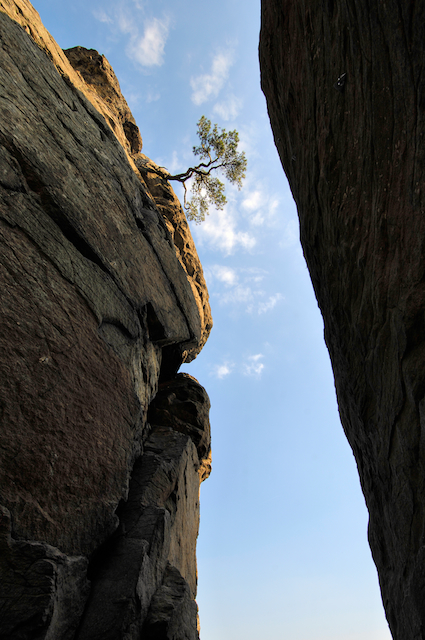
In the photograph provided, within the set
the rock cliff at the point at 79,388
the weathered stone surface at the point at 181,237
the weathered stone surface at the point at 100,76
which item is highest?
the weathered stone surface at the point at 100,76

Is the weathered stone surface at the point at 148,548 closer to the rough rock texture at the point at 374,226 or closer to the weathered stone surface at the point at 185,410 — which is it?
the weathered stone surface at the point at 185,410

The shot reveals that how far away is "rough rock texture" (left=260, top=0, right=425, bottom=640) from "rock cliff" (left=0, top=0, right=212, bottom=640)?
2.84 metres

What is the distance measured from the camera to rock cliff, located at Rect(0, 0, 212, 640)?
3.56 meters

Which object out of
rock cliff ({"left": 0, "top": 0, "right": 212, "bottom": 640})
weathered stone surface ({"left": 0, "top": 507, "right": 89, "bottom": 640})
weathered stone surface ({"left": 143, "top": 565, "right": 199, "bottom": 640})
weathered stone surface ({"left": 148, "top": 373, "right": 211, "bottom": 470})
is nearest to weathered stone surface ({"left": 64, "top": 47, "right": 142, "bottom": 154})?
rock cliff ({"left": 0, "top": 0, "right": 212, "bottom": 640})

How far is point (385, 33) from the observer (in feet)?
12.7

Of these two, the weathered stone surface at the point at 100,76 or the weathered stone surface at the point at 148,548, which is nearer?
the weathered stone surface at the point at 148,548

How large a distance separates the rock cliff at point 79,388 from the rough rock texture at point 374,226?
112 inches

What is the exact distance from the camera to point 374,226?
4.54 metres

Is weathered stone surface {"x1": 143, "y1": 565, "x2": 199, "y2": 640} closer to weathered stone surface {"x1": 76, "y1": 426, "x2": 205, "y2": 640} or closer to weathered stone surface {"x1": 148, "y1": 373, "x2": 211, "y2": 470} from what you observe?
weathered stone surface {"x1": 76, "y1": 426, "x2": 205, "y2": 640}

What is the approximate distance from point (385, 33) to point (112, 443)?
17.5ft

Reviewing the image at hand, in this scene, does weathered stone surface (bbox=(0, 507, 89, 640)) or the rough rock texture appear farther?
the rough rock texture

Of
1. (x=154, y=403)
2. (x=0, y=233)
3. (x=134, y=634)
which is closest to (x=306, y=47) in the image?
(x=0, y=233)

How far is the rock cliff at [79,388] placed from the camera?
3562mm

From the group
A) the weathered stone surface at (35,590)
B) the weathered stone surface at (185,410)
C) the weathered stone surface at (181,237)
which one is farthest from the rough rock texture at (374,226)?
the weathered stone surface at (181,237)
